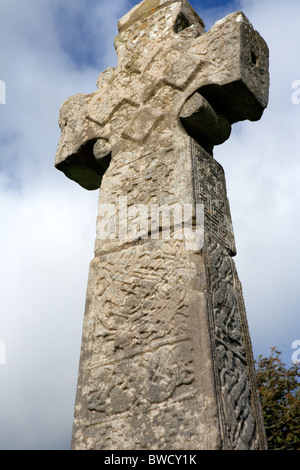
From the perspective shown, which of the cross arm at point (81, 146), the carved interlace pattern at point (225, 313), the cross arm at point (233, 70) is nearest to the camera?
the carved interlace pattern at point (225, 313)

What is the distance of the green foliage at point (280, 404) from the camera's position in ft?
23.9

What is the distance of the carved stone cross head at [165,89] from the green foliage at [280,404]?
4811mm

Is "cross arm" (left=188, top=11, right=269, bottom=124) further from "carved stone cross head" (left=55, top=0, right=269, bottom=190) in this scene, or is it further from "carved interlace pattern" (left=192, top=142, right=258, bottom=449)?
"carved interlace pattern" (left=192, top=142, right=258, bottom=449)

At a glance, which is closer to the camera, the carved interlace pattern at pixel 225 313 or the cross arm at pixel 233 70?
the carved interlace pattern at pixel 225 313

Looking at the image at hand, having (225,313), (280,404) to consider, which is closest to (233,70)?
(225,313)

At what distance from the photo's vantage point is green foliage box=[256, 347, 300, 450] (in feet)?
23.9

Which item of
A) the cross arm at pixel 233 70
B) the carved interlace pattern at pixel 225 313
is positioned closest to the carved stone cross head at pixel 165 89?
the cross arm at pixel 233 70

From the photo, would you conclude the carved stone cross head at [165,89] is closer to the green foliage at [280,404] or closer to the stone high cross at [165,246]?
the stone high cross at [165,246]

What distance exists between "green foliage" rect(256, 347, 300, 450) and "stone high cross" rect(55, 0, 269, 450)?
15.9ft

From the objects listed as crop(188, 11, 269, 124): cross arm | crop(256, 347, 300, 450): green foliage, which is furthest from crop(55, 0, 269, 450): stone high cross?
crop(256, 347, 300, 450): green foliage

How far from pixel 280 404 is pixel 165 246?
555 cm

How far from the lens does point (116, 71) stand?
397 centimetres

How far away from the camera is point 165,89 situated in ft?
11.7
